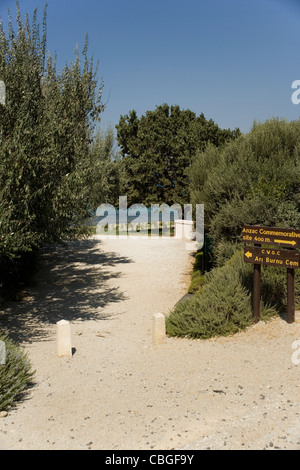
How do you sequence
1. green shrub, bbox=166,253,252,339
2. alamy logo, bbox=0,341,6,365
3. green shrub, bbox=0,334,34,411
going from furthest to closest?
green shrub, bbox=166,253,252,339 < alamy logo, bbox=0,341,6,365 < green shrub, bbox=0,334,34,411

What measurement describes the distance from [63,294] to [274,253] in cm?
799

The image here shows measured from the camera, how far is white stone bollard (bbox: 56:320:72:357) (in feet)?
25.6

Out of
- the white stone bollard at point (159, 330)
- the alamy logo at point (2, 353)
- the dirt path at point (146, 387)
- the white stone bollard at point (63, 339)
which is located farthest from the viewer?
the white stone bollard at point (159, 330)

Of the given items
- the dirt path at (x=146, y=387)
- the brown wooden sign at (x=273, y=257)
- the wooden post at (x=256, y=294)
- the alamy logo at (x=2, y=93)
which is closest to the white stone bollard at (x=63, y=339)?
the dirt path at (x=146, y=387)

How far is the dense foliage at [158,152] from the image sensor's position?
29.9 metres

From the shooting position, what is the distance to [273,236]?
8.45 meters

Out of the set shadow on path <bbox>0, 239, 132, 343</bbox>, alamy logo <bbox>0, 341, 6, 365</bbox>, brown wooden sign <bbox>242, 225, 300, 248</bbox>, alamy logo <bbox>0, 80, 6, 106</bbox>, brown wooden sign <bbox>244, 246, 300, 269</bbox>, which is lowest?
shadow on path <bbox>0, 239, 132, 343</bbox>

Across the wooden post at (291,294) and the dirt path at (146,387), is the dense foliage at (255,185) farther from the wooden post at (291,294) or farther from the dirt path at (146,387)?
the wooden post at (291,294)

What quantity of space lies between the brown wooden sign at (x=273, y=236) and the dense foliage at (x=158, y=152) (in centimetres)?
2082

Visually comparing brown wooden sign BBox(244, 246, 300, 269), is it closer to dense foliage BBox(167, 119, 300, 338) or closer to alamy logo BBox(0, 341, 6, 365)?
dense foliage BBox(167, 119, 300, 338)

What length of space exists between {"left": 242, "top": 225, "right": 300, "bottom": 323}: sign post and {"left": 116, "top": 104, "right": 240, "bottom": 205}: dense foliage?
20.9 meters

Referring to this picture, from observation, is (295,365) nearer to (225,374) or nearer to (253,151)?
(225,374)

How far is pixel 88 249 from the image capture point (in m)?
23.4

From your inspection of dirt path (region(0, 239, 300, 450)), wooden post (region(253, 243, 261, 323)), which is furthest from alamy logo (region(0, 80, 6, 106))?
wooden post (region(253, 243, 261, 323))
